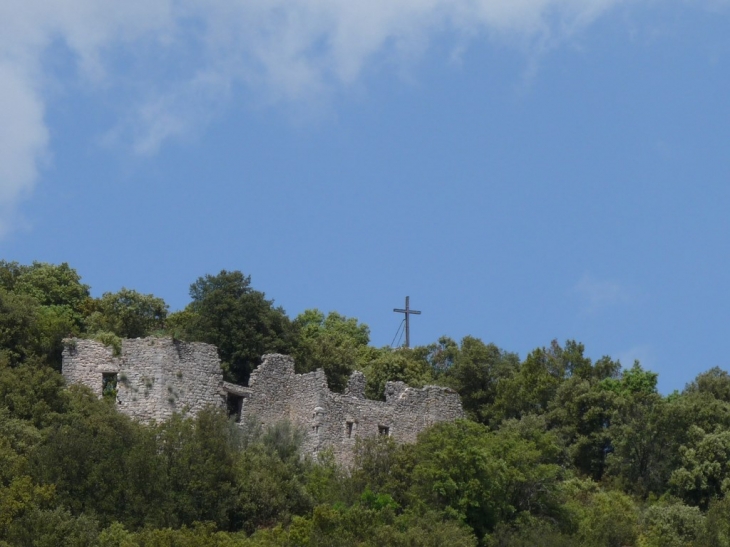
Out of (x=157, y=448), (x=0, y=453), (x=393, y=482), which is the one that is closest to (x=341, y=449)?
(x=393, y=482)

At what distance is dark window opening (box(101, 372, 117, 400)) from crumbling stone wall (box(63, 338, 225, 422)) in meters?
0.09

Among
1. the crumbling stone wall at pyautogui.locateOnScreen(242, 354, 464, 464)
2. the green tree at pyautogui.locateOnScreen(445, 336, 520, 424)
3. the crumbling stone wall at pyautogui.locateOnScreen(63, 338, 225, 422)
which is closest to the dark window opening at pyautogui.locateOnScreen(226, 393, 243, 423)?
the crumbling stone wall at pyautogui.locateOnScreen(242, 354, 464, 464)

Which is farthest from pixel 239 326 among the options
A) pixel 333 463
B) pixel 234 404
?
pixel 333 463

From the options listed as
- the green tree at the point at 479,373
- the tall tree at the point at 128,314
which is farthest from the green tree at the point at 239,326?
the green tree at the point at 479,373

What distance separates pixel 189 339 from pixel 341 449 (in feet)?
24.0

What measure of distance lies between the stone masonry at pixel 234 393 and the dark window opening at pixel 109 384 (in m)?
0.07

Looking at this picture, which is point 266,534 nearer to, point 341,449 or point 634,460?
point 341,449

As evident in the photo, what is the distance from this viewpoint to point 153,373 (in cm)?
4878

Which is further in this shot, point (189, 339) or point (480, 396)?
point (480, 396)

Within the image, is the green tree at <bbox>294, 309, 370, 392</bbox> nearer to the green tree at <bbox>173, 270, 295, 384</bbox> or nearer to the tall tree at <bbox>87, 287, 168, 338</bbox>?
the green tree at <bbox>173, 270, 295, 384</bbox>

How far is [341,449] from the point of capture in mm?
50062

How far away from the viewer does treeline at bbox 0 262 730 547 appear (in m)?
43.6

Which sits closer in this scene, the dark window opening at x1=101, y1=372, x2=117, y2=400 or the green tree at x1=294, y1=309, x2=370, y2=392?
the dark window opening at x1=101, y1=372, x2=117, y2=400

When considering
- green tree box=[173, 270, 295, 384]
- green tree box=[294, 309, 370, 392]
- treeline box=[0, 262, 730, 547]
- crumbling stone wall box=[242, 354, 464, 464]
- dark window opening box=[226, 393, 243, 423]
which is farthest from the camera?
green tree box=[294, 309, 370, 392]
